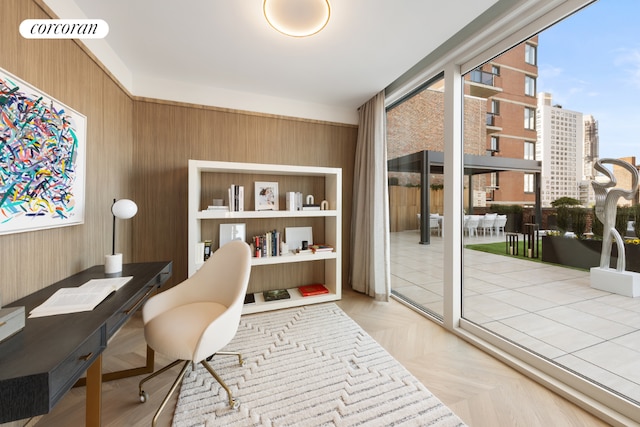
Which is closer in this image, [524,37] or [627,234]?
[627,234]

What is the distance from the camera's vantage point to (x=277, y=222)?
332 centimetres

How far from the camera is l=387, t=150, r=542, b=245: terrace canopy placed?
1.98 m

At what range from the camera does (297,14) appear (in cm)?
174

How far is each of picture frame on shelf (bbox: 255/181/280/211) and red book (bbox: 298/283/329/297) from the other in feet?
3.58

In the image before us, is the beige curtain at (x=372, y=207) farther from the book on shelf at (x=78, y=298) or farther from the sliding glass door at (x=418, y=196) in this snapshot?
the book on shelf at (x=78, y=298)

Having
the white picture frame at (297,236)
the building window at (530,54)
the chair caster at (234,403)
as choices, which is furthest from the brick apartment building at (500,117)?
the chair caster at (234,403)

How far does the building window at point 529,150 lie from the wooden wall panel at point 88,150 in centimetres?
325

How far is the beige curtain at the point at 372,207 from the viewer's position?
3.20 m

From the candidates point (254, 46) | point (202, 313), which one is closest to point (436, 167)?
point (254, 46)

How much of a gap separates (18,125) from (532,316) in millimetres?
3480

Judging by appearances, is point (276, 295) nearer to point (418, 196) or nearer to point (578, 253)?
point (418, 196)

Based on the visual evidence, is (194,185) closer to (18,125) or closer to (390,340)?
(18,125)

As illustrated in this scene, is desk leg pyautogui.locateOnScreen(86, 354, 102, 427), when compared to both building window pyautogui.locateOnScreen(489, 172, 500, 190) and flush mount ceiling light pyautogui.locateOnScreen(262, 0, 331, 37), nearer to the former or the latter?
flush mount ceiling light pyautogui.locateOnScreen(262, 0, 331, 37)

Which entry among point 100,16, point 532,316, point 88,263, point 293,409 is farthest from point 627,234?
point 100,16
